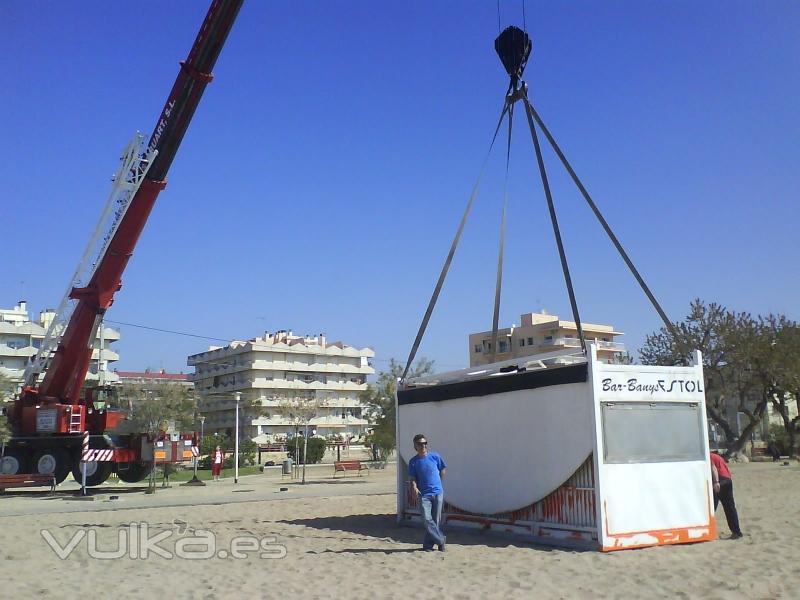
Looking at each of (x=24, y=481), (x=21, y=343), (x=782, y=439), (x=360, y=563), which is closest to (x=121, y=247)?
(x=24, y=481)

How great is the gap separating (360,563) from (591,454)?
127 inches

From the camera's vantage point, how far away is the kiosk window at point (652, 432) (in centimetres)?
959

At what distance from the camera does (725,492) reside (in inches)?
407

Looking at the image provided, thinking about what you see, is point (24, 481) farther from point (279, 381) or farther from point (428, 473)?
point (279, 381)

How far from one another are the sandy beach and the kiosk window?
1.18 metres

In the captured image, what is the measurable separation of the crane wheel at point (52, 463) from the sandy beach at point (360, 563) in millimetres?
8860

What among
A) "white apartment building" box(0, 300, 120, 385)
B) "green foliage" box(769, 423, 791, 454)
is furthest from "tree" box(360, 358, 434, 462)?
"white apartment building" box(0, 300, 120, 385)

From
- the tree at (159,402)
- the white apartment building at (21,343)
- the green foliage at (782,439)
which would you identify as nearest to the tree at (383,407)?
the tree at (159,402)

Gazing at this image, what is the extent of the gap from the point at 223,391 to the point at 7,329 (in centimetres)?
2569

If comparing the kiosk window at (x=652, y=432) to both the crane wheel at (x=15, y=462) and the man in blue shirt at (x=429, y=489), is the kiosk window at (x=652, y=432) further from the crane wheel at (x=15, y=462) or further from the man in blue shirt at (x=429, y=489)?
the crane wheel at (x=15, y=462)

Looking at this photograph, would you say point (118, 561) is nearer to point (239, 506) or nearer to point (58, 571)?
point (58, 571)

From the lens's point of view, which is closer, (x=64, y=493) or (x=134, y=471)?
(x=64, y=493)

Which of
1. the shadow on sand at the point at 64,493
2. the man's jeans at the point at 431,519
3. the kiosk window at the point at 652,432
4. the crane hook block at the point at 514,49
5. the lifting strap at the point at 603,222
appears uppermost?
the crane hook block at the point at 514,49

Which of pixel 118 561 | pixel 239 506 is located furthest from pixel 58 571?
pixel 239 506
